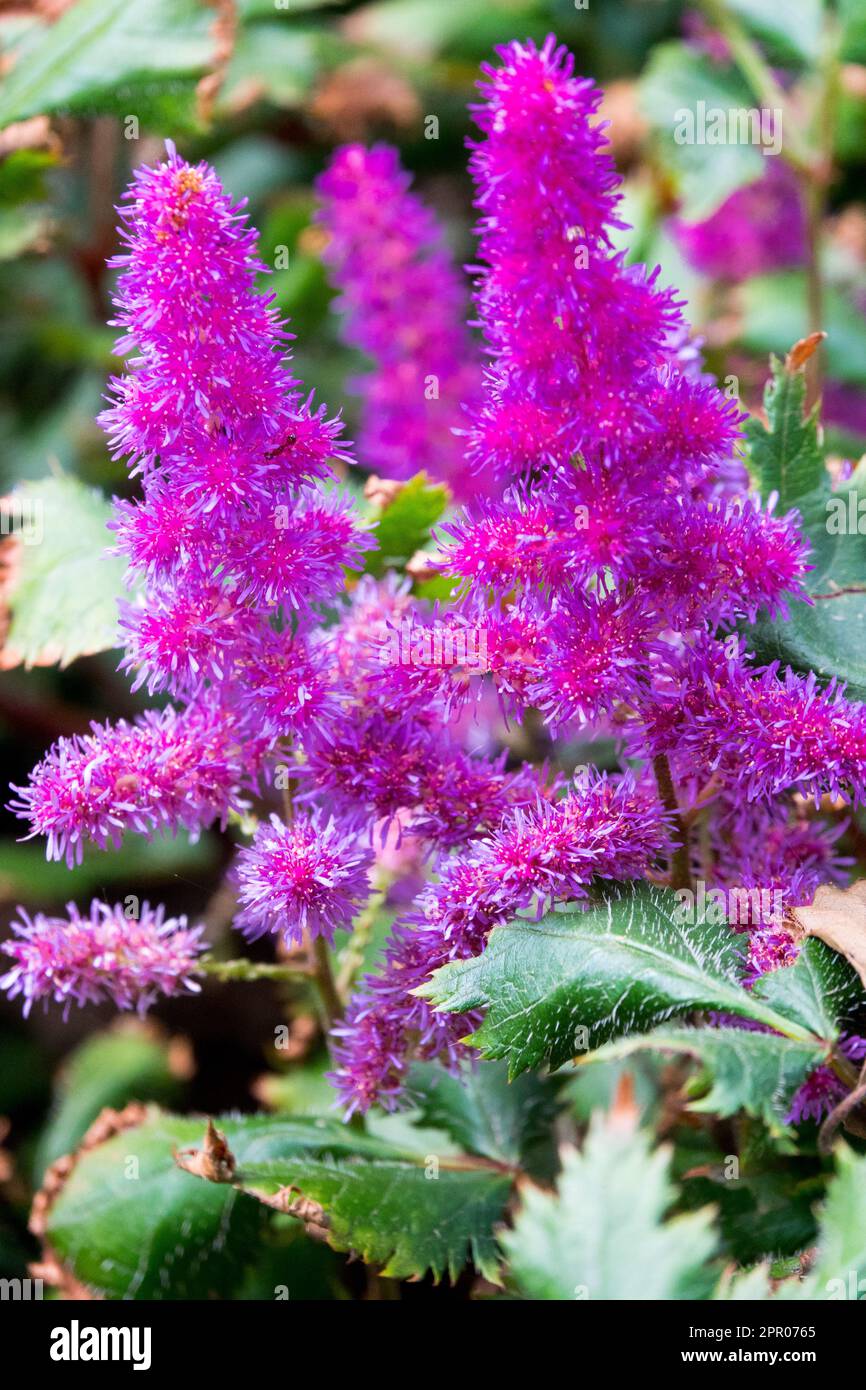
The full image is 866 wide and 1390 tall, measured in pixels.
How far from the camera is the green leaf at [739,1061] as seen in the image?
0.71m

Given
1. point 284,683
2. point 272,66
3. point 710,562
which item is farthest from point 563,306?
point 272,66

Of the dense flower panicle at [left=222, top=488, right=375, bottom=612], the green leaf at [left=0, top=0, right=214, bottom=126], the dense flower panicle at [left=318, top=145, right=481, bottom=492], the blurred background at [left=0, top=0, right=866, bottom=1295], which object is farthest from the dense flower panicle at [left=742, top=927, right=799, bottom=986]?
the green leaf at [left=0, top=0, right=214, bottom=126]

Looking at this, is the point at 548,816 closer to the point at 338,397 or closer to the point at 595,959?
the point at 595,959

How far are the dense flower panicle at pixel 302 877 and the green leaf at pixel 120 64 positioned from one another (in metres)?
0.91

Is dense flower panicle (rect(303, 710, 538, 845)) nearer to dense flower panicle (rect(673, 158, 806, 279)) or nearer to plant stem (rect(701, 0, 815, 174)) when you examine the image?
plant stem (rect(701, 0, 815, 174))

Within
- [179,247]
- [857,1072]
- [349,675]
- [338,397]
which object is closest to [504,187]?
[179,247]

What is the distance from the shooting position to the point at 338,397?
2039 mm

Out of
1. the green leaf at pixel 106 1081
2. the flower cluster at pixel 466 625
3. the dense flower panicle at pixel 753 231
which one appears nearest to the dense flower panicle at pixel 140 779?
the flower cluster at pixel 466 625

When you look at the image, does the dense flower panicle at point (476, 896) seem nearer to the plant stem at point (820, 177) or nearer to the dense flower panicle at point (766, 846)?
the dense flower panicle at point (766, 846)

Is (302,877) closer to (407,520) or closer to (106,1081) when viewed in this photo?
(407,520)

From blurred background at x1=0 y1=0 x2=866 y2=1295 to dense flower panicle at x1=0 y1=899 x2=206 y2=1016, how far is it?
337 mm

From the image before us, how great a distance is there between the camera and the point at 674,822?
89 cm

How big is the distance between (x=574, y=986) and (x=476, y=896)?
80mm
